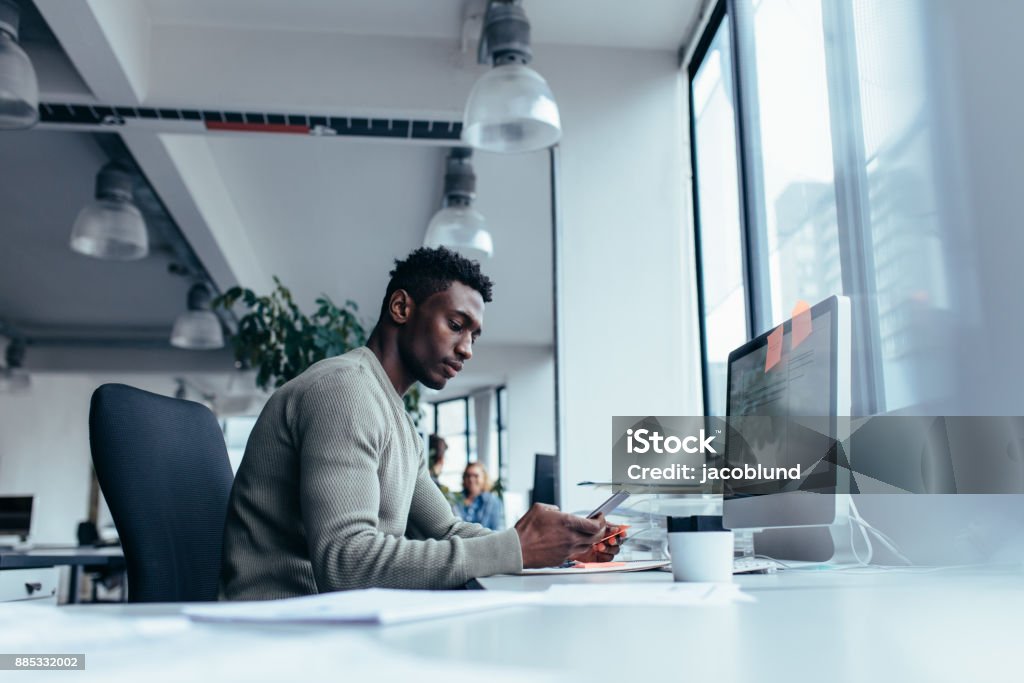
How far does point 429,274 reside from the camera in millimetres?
1896

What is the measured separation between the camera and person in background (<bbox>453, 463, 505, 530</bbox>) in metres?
4.91

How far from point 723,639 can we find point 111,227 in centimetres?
392

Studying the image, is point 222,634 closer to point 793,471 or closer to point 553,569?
point 553,569

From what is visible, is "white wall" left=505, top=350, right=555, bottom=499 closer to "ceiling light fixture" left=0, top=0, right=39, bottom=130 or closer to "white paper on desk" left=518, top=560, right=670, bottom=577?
"white paper on desk" left=518, top=560, right=670, bottom=577

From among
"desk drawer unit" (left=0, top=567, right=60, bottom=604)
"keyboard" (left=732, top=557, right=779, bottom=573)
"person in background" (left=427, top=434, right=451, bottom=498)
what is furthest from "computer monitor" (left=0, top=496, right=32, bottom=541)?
"keyboard" (left=732, top=557, right=779, bottom=573)

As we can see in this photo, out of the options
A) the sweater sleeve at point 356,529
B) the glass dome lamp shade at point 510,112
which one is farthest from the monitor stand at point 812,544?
the glass dome lamp shade at point 510,112

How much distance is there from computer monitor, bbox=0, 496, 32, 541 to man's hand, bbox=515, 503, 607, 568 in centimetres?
647

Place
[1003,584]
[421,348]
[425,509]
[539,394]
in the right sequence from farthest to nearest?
1. [539,394]
2. [425,509]
3. [421,348]
4. [1003,584]

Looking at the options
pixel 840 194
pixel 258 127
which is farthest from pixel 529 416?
pixel 840 194

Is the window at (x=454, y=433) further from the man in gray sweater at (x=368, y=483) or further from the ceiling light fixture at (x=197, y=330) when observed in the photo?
the man in gray sweater at (x=368, y=483)

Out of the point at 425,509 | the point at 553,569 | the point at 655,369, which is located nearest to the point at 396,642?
the point at 553,569

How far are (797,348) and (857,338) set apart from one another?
19.5 inches

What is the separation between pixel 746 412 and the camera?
1.94m

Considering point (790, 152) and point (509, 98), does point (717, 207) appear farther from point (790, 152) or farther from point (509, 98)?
point (509, 98)
